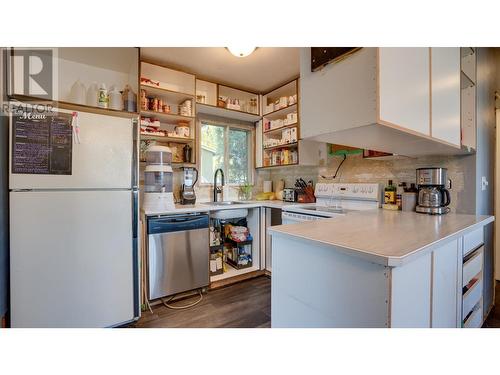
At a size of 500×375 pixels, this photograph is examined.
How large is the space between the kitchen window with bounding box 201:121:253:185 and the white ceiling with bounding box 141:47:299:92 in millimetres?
617

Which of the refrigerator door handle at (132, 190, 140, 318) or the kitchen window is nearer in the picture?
the refrigerator door handle at (132, 190, 140, 318)

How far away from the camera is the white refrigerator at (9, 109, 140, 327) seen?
4.25 feet

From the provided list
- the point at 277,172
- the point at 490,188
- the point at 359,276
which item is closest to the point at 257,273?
the point at 277,172

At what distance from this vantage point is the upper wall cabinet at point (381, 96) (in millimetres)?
863

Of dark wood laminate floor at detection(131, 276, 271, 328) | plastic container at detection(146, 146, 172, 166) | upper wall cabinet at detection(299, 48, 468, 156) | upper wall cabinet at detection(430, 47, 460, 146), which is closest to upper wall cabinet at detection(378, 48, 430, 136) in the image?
upper wall cabinet at detection(299, 48, 468, 156)

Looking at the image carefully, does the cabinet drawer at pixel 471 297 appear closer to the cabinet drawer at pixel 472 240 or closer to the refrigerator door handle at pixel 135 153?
the cabinet drawer at pixel 472 240

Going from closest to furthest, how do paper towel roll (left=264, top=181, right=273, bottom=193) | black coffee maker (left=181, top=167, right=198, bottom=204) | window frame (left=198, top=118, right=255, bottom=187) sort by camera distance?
black coffee maker (left=181, top=167, right=198, bottom=204) < window frame (left=198, top=118, right=255, bottom=187) < paper towel roll (left=264, top=181, right=273, bottom=193)

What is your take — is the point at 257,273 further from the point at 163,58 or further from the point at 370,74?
→ the point at 163,58

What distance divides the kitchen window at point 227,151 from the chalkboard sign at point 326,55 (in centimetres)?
202

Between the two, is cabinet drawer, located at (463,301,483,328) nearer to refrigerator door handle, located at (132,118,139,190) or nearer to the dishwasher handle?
the dishwasher handle

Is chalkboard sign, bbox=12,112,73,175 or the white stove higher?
chalkboard sign, bbox=12,112,73,175

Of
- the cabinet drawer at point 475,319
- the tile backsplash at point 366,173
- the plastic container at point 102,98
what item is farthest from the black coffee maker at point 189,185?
the cabinet drawer at point 475,319
